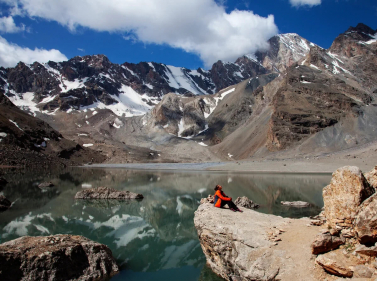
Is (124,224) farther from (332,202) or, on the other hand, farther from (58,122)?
(58,122)

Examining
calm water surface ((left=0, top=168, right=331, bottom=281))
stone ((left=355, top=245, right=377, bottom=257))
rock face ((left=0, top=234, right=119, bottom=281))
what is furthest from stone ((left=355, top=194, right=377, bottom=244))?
rock face ((left=0, top=234, right=119, bottom=281))

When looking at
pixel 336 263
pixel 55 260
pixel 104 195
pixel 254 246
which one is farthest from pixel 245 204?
pixel 336 263

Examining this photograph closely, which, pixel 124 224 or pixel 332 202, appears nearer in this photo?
pixel 332 202

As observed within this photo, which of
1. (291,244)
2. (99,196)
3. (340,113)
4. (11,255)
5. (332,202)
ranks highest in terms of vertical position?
(340,113)

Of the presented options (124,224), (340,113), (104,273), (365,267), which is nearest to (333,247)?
(365,267)

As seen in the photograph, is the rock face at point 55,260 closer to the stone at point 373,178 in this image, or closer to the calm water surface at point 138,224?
the calm water surface at point 138,224

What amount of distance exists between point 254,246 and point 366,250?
3.27 m

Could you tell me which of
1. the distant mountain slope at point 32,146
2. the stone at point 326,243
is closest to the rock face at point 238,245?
the stone at point 326,243

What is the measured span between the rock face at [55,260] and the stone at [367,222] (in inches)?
321

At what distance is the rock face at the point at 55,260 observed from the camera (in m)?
8.09

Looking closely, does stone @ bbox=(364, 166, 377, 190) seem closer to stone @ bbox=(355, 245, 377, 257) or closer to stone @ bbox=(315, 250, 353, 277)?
stone @ bbox=(355, 245, 377, 257)

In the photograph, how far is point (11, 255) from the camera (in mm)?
8164

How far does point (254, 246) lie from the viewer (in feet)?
27.8

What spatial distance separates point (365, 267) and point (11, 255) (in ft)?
30.3
